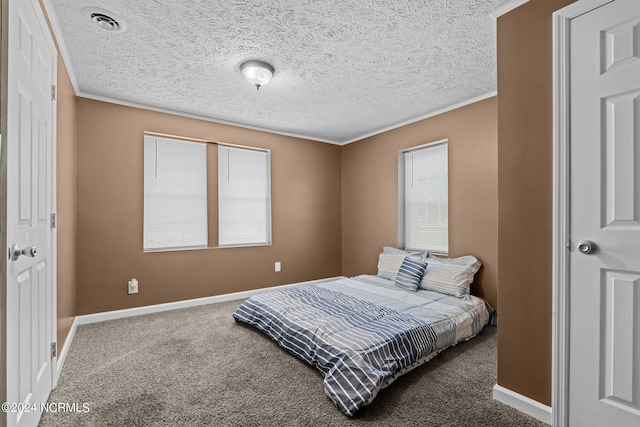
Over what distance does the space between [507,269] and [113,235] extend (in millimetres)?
3779

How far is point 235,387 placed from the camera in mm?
2100

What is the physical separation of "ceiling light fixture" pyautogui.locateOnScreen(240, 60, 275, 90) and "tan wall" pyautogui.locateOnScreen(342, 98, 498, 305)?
2.26 metres

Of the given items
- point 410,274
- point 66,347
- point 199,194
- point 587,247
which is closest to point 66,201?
point 66,347

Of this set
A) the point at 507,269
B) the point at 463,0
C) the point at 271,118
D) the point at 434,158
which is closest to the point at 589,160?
the point at 507,269

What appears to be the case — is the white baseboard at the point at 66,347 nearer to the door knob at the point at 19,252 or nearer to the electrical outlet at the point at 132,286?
the electrical outlet at the point at 132,286

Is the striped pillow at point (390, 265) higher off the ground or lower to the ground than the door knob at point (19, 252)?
lower

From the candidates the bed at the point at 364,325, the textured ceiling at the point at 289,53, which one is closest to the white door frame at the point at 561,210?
the textured ceiling at the point at 289,53

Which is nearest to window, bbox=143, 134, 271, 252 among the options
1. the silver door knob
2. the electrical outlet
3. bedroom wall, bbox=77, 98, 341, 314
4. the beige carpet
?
bedroom wall, bbox=77, 98, 341, 314

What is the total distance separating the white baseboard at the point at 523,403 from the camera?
172 centimetres

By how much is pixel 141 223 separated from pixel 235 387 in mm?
2411

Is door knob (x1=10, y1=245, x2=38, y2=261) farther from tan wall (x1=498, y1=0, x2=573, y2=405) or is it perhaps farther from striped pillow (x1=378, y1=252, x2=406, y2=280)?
striped pillow (x1=378, y1=252, x2=406, y2=280)

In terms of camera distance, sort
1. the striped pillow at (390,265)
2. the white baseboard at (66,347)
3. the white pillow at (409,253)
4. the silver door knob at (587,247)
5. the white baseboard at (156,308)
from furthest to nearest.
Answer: the striped pillow at (390,265) < the white pillow at (409,253) < the white baseboard at (156,308) < the white baseboard at (66,347) < the silver door knob at (587,247)

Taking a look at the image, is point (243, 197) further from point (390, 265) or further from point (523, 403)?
point (523, 403)

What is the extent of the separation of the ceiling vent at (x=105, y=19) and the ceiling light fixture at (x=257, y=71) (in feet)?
2.88
